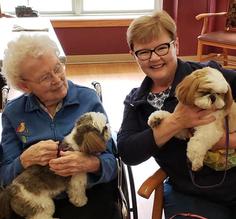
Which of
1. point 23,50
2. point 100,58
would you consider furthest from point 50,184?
point 100,58

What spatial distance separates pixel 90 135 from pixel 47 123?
0.98 ft

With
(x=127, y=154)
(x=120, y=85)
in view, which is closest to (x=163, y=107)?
(x=127, y=154)

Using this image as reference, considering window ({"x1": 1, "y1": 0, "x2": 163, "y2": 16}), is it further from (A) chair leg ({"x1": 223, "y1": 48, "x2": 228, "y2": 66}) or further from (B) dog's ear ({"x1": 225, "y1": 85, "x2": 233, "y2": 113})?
(B) dog's ear ({"x1": 225, "y1": 85, "x2": 233, "y2": 113})

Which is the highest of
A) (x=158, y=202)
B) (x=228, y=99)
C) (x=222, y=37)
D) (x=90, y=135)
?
(x=228, y=99)

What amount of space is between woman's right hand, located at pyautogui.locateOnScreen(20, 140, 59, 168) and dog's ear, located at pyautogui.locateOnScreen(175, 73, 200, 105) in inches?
20.4

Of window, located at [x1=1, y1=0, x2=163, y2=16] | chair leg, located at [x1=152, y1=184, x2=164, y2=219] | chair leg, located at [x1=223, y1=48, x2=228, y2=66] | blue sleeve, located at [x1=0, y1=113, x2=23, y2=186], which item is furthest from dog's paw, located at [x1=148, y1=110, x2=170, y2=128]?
window, located at [x1=1, y1=0, x2=163, y2=16]

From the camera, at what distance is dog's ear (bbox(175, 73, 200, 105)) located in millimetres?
1317

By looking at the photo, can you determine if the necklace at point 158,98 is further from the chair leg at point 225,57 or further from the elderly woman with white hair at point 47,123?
the chair leg at point 225,57

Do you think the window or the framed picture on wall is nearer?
the framed picture on wall

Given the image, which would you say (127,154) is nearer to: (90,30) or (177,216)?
(177,216)

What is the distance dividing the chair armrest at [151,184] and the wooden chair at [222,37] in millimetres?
2791

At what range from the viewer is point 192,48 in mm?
5289

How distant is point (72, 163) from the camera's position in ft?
4.83

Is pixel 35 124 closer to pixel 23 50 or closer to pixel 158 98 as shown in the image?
pixel 23 50
